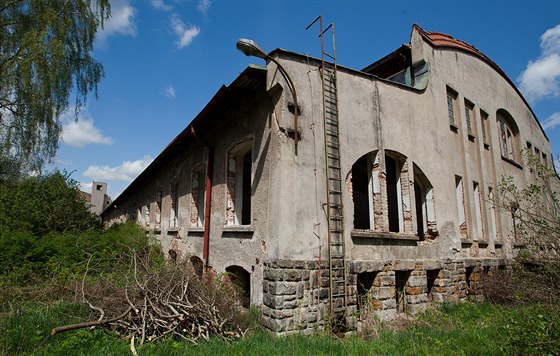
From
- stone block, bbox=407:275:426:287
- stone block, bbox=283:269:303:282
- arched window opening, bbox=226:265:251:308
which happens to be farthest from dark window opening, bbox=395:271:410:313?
arched window opening, bbox=226:265:251:308

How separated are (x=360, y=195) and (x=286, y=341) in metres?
7.93

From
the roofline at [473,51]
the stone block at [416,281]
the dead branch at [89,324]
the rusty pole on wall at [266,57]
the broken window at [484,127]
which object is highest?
the roofline at [473,51]

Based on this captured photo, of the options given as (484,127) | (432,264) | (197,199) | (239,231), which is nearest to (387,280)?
(432,264)

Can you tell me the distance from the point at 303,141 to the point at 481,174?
7.80 meters

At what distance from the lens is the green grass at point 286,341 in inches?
176

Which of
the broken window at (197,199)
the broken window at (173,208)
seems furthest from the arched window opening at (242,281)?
the broken window at (173,208)

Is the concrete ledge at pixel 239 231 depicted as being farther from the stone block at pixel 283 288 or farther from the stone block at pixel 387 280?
the stone block at pixel 387 280

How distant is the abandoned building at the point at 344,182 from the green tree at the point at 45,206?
18.1 feet

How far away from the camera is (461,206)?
10250 mm

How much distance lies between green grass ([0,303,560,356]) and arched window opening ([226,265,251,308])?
1.63m

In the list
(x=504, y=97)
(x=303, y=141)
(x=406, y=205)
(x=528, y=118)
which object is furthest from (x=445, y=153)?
(x=528, y=118)

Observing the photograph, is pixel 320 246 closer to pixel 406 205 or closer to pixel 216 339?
pixel 216 339

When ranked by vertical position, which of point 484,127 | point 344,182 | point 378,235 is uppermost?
point 484,127

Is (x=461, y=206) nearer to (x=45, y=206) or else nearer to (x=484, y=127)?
(x=484, y=127)
